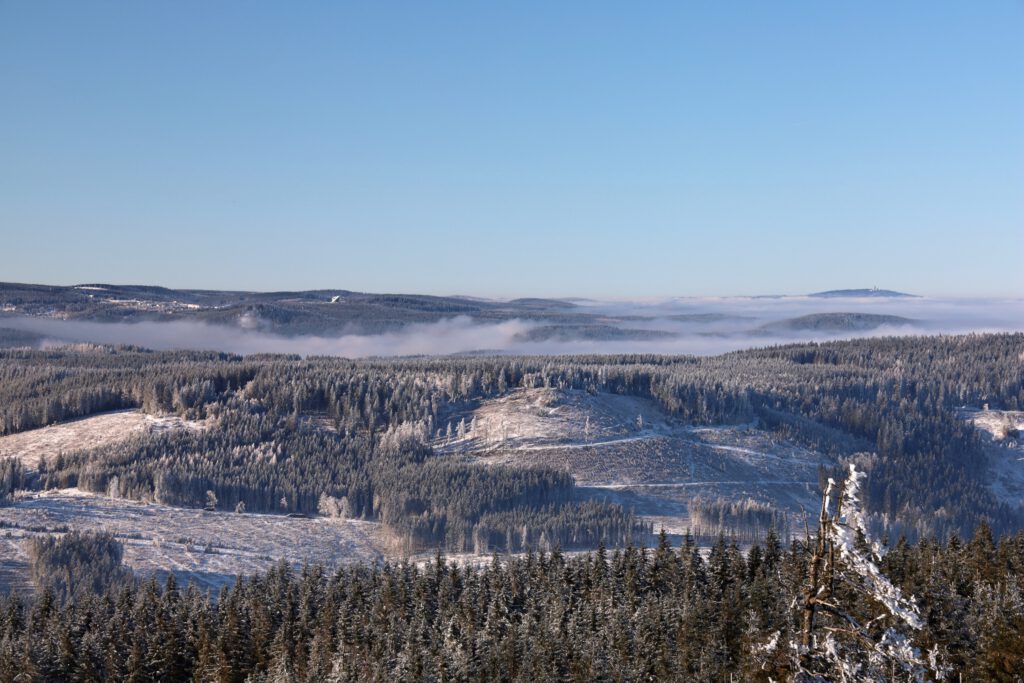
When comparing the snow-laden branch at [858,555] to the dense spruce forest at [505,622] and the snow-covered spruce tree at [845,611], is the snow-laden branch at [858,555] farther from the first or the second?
the dense spruce forest at [505,622]

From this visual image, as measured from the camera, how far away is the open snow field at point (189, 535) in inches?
6093

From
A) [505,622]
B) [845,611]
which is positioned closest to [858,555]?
[845,611]

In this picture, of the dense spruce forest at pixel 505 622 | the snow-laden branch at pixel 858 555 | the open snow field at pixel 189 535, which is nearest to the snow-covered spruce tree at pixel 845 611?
the snow-laden branch at pixel 858 555

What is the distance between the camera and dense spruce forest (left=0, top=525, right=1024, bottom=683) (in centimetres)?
7688

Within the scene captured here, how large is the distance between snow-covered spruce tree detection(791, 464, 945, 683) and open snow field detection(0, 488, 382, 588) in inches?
5236

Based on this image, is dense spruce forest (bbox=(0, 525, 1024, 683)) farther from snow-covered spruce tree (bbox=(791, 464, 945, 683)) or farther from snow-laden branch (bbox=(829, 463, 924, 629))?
snow-laden branch (bbox=(829, 463, 924, 629))

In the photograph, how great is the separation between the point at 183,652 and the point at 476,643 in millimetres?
28271

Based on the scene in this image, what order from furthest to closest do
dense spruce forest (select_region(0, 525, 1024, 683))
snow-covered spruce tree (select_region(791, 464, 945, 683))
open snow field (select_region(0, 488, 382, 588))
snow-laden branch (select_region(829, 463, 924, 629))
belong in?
open snow field (select_region(0, 488, 382, 588))
dense spruce forest (select_region(0, 525, 1024, 683))
snow-covered spruce tree (select_region(791, 464, 945, 683))
snow-laden branch (select_region(829, 463, 924, 629))

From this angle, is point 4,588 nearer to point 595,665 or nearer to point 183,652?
point 183,652

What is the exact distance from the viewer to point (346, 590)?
109688 millimetres

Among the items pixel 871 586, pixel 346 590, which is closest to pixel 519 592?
pixel 346 590

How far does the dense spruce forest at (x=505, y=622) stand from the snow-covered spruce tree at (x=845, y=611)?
36598 mm

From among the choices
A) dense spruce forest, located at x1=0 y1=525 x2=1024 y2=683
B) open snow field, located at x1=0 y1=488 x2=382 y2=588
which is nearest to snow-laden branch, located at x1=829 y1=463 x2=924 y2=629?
dense spruce forest, located at x1=0 y1=525 x2=1024 y2=683

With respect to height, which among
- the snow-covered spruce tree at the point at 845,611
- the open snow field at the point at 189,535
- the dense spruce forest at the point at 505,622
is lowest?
the open snow field at the point at 189,535
